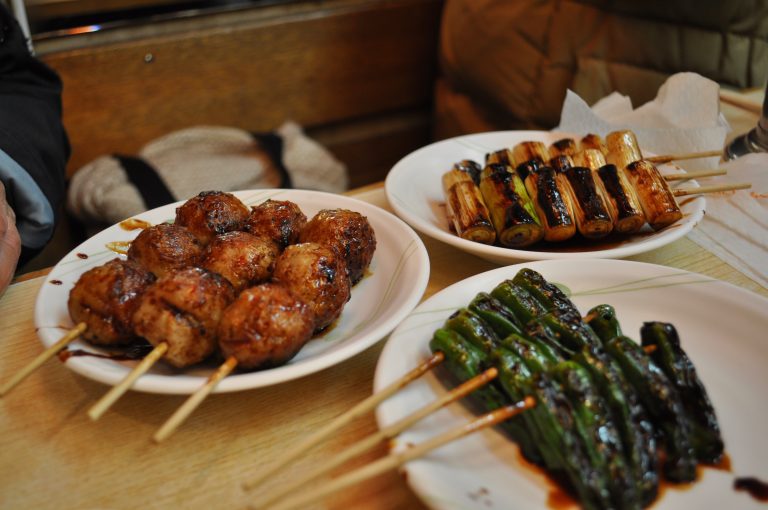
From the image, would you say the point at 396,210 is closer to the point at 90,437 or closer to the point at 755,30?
the point at 90,437

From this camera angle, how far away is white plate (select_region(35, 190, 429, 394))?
1.48m

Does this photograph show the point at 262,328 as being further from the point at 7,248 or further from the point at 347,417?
the point at 7,248

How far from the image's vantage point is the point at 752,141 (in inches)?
115

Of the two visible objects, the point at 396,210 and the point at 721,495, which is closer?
the point at 721,495

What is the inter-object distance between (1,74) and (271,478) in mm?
2628

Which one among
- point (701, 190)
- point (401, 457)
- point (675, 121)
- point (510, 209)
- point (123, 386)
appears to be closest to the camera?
point (401, 457)

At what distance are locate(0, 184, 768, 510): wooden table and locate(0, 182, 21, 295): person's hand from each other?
0.22m

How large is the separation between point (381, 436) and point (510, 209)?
1.12 m

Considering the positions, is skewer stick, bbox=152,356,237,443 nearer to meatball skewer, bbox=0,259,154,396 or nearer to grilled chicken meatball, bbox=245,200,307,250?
meatball skewer, bbox=0,259,154,396

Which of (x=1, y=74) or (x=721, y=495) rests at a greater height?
(x=1, y=74)

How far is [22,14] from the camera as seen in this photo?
13.3 feet

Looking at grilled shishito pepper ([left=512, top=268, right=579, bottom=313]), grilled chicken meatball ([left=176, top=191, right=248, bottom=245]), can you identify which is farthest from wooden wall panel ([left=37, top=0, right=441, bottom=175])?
grilled shishito pepper ([left=512, top=268, right=579, bottom=313])

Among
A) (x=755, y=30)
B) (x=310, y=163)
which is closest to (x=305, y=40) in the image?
(x=310, y=163)

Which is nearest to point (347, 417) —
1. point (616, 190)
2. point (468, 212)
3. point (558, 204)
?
point (468, 212)
